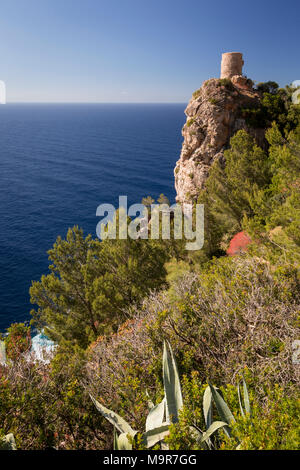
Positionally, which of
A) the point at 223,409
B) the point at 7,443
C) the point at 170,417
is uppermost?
the point at 223,409

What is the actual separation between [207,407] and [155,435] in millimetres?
1277

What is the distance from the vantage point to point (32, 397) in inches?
296

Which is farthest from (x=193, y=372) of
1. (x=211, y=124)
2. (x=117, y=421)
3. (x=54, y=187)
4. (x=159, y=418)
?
(x=54, y=187)

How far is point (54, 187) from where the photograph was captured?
2822 inches

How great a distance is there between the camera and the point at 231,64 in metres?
41.1

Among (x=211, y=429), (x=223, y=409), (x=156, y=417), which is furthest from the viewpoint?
(x=156, y=417)

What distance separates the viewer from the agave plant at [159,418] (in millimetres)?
5309

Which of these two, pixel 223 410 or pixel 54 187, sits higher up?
pixel 54 187

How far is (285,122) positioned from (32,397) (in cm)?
4310

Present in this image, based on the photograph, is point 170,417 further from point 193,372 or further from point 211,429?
point 193,372

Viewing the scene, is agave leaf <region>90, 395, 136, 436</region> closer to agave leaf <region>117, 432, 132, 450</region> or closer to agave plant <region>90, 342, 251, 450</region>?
agave plant <region>90, 342, 251, 450</region>

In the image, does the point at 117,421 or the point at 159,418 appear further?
the point at 117,421

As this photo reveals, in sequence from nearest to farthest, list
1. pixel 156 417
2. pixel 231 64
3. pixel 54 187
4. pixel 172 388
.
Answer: pixel 156 417
pixel 172 388
pixel 231 64
pixel 54 187

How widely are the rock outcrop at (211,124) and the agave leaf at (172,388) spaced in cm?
3303
